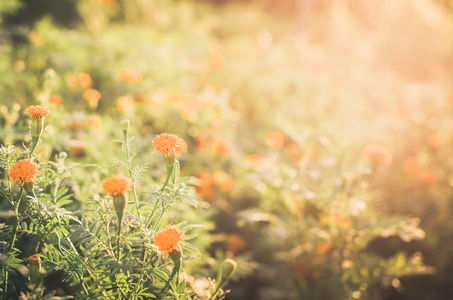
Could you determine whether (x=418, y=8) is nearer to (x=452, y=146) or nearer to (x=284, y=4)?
(x=452, y=146)

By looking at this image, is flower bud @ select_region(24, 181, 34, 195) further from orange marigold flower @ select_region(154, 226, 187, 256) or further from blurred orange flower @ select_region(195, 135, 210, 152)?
blurred orange flower @ select_region(195, 135, 210, 152)

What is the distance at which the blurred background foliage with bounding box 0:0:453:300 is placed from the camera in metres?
1.41

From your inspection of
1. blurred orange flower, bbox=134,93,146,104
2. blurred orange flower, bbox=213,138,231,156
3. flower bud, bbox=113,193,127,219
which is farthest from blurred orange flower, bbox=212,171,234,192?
flower bud, bbox=113,193,127,219

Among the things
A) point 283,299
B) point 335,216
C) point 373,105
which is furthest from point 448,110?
point 283,299

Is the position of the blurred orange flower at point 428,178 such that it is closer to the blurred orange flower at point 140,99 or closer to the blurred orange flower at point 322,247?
the blurred orange flower at point 322,247

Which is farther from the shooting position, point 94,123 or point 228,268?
point 94,123

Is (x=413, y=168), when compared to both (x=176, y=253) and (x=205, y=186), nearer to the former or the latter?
(x=205, y=186)

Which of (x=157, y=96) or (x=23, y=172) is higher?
(x=157, y=96)

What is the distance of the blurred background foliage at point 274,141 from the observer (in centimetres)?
141

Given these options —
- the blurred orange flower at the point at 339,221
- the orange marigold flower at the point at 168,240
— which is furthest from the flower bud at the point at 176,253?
the blurred orange flower at the point at 339,221

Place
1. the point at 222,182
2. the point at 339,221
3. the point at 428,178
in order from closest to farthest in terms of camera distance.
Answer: the point at 339,221 < the point at 222,182 < the point at 428,178

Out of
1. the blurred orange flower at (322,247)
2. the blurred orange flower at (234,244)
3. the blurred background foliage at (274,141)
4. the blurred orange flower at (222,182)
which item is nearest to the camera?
the blurred background foliage at (274,141)

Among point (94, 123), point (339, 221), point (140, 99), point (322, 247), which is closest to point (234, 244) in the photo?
point (322, 247)

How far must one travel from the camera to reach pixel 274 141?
1984 mm
